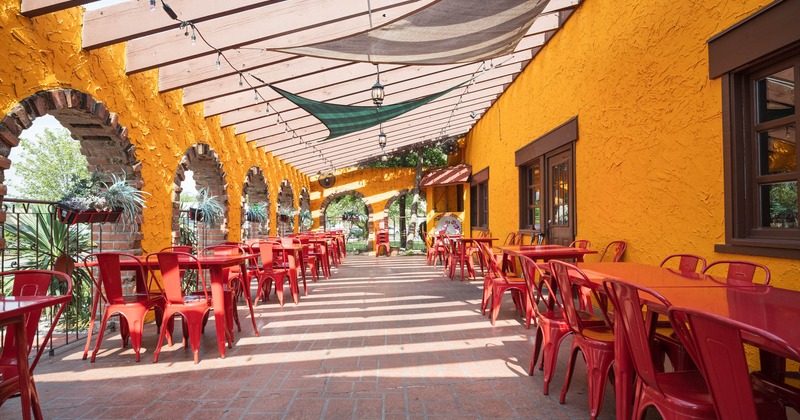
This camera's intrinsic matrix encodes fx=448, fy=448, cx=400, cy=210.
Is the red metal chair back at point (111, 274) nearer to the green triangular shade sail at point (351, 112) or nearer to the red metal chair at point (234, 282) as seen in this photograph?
the red metal chair at point (234, 282)

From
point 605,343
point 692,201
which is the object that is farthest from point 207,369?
point 692,201

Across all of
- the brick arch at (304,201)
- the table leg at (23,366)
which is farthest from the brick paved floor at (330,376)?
the brick arch at (304,201)

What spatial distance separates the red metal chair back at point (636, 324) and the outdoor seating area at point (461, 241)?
0.04 feet

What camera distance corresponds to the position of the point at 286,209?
10.7 meters

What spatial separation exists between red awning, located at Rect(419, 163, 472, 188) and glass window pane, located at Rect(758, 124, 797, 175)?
9.35m

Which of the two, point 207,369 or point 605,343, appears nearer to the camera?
point 605,343

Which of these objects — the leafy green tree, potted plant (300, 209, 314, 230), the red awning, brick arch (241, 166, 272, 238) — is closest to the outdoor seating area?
brick arch (241, 166, 272, 238)

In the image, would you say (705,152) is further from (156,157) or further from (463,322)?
(156,157)

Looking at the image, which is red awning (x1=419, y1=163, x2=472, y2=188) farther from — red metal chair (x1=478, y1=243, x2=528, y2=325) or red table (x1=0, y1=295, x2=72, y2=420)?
red table (x1=0, y1=295, x2=72, y2=420)

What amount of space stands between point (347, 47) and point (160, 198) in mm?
2926

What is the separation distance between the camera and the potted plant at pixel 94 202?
135 inches

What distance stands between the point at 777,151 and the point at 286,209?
9.49 m

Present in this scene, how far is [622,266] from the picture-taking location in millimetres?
2922

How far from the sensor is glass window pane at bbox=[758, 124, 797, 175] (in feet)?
8.14
